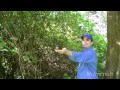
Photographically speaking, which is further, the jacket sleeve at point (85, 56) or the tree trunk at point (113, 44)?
the tree trunk at point (113, 44)

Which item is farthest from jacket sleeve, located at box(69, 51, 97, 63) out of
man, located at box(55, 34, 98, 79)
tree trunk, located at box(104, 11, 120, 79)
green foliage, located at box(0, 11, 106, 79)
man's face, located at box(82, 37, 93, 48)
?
green foliage, located at box(0, 11, 106, 79)

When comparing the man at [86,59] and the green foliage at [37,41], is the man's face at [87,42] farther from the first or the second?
the green foliage at [37,41]

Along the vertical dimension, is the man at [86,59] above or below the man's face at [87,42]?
below

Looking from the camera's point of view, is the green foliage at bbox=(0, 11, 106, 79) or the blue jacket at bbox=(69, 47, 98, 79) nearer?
the blue jacket at bbox=(69, 47, 98, 79)

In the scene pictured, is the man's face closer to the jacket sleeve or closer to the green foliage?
the jacket sleeve

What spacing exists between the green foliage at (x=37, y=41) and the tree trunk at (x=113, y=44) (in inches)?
18.2

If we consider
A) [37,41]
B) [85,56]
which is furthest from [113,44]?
[37,41]

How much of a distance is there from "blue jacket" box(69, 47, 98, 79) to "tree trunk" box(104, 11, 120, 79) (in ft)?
1.20

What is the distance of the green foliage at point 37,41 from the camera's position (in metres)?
6.76

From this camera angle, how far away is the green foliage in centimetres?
676

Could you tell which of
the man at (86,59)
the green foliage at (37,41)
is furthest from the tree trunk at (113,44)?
the green foliage at (37,41)

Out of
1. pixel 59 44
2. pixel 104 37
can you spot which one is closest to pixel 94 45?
pixel 104 37

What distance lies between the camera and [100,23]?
264 inches
